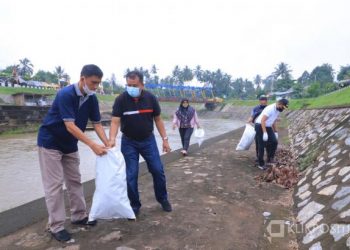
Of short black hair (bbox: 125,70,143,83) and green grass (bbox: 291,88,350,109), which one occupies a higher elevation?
short black hair (bbox: 125,70,143,83)

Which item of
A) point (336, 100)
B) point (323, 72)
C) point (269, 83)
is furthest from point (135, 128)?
point (269, 83)

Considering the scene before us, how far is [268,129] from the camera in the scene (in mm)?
6375

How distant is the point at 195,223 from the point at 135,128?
131 centimetres

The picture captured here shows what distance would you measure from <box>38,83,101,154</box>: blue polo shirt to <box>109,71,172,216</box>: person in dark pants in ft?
1.72

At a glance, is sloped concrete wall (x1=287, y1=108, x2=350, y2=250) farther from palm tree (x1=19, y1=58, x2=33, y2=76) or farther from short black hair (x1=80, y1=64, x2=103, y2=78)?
palm tree (x1=19, y1=58, x2=33, y2=76)

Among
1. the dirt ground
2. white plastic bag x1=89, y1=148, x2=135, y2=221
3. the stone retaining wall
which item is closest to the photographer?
the dirt ground

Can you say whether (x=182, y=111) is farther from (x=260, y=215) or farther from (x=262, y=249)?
(x=262, y=249)

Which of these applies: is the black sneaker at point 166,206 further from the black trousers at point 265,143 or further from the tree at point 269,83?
the tree at point 269,83

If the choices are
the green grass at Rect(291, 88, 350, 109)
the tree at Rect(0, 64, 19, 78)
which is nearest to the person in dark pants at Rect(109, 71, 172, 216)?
the green grass at Rect(291, 88, 350, 109)

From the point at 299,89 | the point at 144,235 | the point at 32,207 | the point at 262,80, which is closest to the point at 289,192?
the point at 144,235

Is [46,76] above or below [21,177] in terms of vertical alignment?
above

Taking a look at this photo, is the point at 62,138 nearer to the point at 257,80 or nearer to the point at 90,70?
the point at 90,70

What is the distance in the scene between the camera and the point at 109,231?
3.41 meters

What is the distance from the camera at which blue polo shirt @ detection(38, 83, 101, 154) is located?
3186 mm
